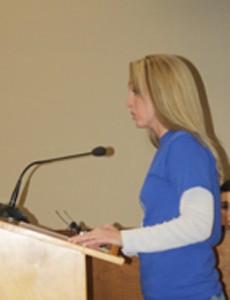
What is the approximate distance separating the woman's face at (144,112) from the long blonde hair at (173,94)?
2 centimetres

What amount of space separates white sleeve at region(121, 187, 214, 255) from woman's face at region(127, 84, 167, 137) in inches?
10.4

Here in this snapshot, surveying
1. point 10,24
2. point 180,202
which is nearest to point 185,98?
point 180,202

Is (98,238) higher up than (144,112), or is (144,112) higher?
(144,112)

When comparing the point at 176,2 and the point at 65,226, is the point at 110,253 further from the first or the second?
the point at 176,2

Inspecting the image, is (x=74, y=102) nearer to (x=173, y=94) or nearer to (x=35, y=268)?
(x=173, y=94)

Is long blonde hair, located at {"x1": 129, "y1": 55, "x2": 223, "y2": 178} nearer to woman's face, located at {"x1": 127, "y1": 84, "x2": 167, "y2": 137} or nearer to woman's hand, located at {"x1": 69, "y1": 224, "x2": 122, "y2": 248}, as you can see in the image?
woman's face, located at {"x1": 127, "y1": 84, "x2": 167, "y2": 137}

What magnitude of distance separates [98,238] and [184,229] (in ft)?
0.67

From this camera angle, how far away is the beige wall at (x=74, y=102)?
292 cm

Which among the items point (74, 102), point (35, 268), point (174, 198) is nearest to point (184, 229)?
point (174, 198)

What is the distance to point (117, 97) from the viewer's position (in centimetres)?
307

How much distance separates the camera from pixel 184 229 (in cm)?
122

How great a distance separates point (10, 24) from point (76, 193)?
104cm

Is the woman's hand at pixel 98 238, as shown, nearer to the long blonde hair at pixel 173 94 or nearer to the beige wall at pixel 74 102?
the long blonde hair at pixel 173 94

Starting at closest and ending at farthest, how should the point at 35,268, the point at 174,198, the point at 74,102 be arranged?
the point at 35,268, the point at 174,198, the point at 74,102
